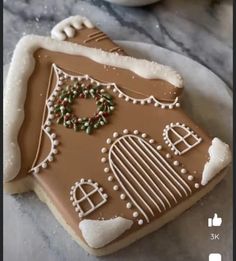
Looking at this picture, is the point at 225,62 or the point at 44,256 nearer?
the point at 44,256

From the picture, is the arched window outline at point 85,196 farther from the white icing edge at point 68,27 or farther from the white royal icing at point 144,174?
the white icing edge at point 68,27

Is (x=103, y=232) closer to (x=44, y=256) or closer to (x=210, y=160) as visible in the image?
(x=44, y=256)

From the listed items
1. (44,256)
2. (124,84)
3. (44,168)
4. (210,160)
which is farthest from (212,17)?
(44,256)

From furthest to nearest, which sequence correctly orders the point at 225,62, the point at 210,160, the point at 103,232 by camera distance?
the point at 225,62
the point at 210,160
the point at 103,232

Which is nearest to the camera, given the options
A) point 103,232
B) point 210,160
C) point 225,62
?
point 103,232

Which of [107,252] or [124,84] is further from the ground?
[124,84]

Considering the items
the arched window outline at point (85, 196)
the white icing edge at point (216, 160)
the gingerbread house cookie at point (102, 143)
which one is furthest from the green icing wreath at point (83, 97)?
the white icing edge at point (216, 160)

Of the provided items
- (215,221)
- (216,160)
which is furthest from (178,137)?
(215,221)
